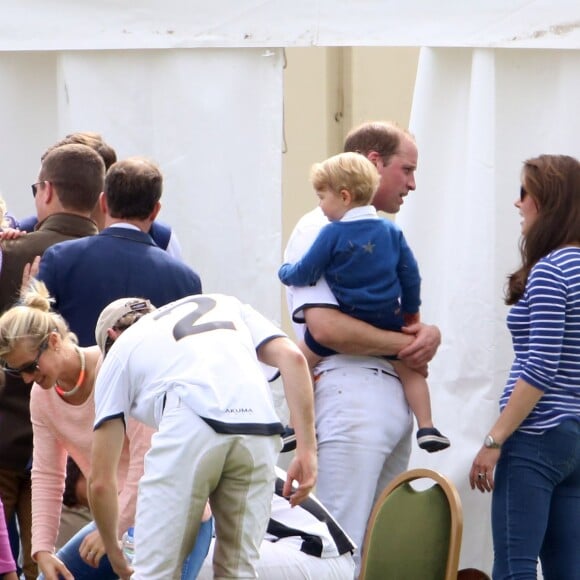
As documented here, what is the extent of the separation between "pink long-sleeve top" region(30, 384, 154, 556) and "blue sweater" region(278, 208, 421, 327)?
0.74 m

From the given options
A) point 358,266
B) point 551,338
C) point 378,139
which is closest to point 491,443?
point 551,338

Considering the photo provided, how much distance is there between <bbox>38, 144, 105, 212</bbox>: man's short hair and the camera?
3760 mm

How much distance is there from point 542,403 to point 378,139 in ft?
3.05

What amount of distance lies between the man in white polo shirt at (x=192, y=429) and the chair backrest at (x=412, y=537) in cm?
49

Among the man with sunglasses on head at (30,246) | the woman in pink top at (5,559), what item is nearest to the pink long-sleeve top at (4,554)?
the woman in pink top at (5,559)

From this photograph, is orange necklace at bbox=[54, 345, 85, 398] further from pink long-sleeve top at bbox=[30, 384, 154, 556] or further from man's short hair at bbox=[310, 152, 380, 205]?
man's short hair at bbox=[310, 152, 380, 205]

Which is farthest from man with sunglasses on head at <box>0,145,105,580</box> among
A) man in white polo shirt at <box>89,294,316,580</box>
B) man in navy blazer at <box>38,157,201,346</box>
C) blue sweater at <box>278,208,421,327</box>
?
man in white polo shirt at <box>89,294,316,580</box>

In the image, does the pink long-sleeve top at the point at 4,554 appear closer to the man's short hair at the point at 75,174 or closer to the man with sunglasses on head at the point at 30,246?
the man with sunglasses on head at the point at 30,246

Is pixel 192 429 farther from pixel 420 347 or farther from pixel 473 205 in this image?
pixel 473 205

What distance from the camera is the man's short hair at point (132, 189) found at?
11.7ft

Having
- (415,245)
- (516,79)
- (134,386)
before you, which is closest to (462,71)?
(516,79)

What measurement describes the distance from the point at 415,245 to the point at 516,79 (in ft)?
1.95

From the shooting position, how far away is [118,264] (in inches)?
138

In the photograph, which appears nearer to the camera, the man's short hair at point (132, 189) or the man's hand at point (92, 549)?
the man's hand at point (92, 549)
